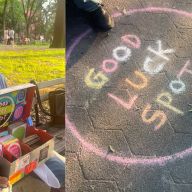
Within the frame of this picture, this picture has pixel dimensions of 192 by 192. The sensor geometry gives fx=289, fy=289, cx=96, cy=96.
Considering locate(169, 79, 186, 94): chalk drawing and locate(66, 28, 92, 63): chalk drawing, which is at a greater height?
locate(66, 28, 92, 63): chalk drawing

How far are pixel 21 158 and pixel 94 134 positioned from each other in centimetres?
46

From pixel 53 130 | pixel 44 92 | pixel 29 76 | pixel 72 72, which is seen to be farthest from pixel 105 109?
pixel 44 92

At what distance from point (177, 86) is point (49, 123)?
1314 millimetres

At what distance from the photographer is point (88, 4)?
58.8 inches

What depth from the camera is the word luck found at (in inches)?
69.1

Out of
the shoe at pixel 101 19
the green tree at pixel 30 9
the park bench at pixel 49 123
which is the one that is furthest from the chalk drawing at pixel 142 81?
the green tree at pixel 30 9

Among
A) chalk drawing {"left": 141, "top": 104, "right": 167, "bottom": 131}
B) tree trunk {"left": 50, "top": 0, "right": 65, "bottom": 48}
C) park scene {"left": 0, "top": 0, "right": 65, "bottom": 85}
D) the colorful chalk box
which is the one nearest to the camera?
the colorful chalk box

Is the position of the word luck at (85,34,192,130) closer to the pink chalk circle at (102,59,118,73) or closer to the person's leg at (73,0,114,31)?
the pink chalk circle at (102,59,118,73)

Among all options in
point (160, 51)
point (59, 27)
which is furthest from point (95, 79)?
point (59, 27)

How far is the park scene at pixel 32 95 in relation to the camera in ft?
5.01

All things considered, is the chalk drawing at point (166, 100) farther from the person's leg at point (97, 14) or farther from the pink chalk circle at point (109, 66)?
the person's leg at point (97, 14)

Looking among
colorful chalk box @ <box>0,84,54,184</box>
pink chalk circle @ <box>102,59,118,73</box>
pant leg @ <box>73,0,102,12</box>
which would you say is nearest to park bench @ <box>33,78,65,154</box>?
colorful chalk box @ <box>0,84,54,184</box>

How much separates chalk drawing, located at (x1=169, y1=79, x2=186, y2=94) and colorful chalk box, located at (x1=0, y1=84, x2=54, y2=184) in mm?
799

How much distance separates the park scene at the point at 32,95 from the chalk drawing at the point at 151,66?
59 cm
